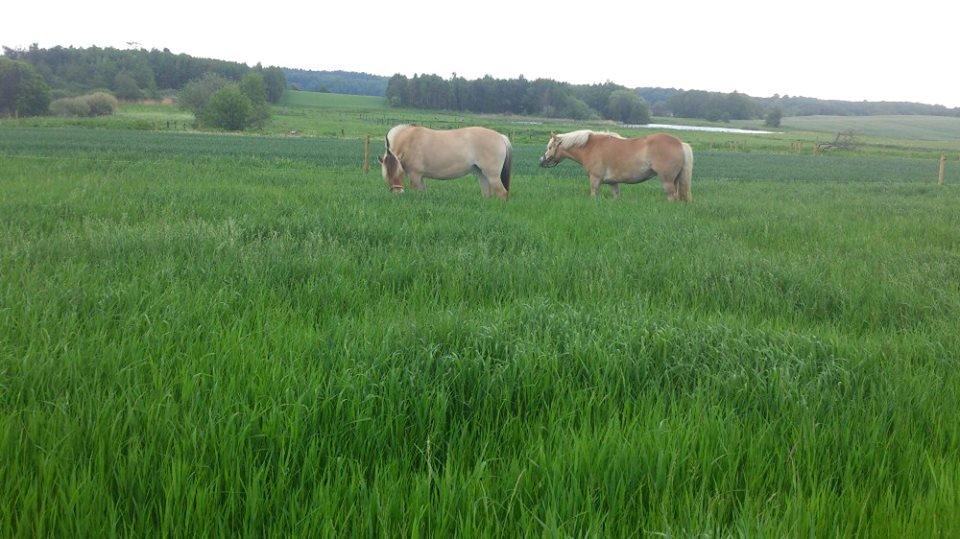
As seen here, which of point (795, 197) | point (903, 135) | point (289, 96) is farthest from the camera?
point (289, 96)

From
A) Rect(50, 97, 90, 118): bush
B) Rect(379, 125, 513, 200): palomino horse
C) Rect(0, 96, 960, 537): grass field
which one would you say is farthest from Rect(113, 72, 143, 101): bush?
Rect(0, 96, 960, 537): grass field

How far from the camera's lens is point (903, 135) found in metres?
96.2

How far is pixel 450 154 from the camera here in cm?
1124

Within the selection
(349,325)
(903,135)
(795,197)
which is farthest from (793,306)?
(903,135)

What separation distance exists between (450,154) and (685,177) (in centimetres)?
496

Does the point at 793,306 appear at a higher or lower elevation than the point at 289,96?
lower

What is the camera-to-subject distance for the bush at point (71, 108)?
6519cm

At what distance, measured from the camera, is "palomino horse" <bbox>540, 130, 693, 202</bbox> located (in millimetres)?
11961

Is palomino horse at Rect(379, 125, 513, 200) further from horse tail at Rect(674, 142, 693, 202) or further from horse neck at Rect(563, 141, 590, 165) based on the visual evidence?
horse tail at Rect(674, 142, 693, 202)

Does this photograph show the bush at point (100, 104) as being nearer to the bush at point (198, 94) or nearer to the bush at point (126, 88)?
the bush at point (198, 94)

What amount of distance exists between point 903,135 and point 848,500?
11963 centimetres

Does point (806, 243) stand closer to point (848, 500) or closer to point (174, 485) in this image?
point (848, 500)

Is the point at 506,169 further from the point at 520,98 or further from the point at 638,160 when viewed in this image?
the point at 520,98

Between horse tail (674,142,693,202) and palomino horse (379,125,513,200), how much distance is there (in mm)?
3710
